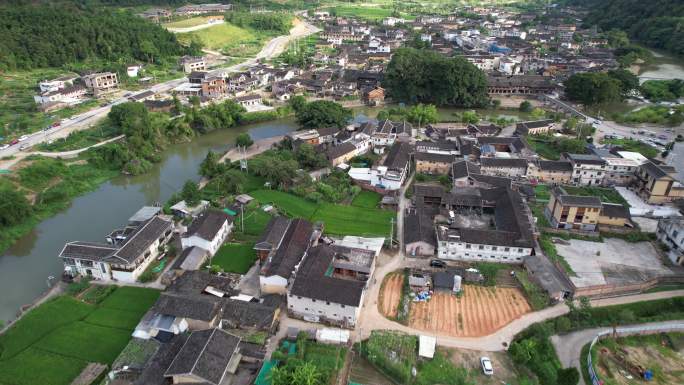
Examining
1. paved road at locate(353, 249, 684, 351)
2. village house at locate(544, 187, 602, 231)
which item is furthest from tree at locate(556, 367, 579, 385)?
village house at locate(544, 187, 602, 231)

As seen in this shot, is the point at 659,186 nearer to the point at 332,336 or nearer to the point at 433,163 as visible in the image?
the point at 433,163

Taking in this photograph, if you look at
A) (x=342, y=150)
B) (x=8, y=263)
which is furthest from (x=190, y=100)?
(x=8, y=263)

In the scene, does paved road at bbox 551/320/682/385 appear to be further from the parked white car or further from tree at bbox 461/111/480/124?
tree at bbox 461/111/480/124

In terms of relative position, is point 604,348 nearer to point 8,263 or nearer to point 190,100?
point 8,263

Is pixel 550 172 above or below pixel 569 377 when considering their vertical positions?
above

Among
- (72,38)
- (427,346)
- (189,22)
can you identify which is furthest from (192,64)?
(427,346)
